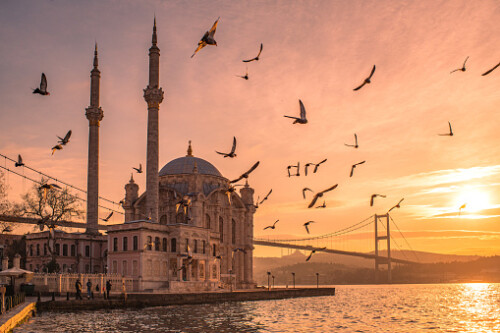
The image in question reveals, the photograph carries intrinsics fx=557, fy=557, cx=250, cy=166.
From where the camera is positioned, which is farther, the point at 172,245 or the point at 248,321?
the point at 172,245

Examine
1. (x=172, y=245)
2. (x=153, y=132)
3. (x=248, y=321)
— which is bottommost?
(x=248, y=321)

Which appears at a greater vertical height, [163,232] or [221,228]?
[221,228]

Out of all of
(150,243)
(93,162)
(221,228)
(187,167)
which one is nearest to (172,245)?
(150,243)

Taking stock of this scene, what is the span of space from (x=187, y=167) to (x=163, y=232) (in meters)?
22.8

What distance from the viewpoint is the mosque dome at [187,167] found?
7938 cm

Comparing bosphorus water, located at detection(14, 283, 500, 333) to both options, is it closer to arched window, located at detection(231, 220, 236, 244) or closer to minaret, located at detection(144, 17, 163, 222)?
minaret, located at detection(144, 17, 163, 222)

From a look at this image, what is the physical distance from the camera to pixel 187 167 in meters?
80.1

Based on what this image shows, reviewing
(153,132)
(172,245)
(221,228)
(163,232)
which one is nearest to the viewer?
(163,232)

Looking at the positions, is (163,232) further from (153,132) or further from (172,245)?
(153,132)

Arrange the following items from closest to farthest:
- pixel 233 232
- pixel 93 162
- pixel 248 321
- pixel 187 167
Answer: pixel 248 321, pixel 93 162, pixel 233 232, pixel 187 167

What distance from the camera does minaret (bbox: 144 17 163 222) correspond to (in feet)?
201

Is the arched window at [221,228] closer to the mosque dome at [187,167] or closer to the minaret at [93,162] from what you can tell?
the mosque dome at [187,167]

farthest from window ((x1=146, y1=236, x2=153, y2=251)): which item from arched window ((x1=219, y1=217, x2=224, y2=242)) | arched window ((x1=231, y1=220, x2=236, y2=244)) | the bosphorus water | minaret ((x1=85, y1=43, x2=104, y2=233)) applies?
arched window ((x1=231, y1=220, x2=236, y2=244))

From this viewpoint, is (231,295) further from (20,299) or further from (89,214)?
(20,299)
